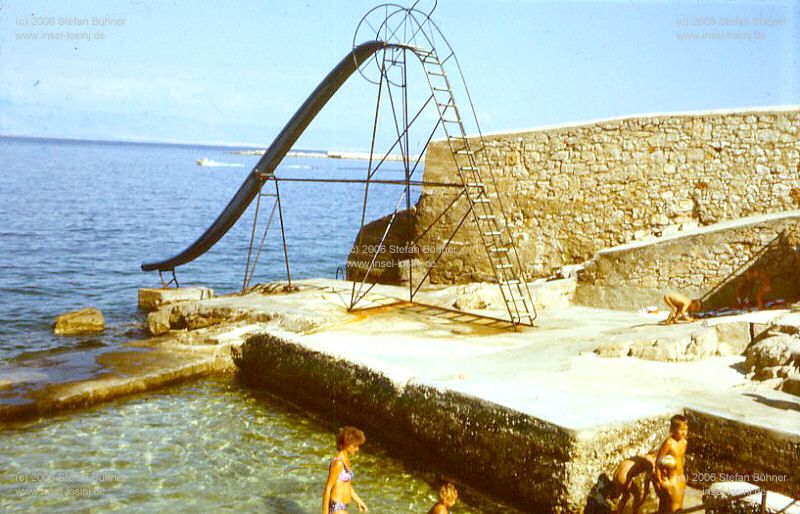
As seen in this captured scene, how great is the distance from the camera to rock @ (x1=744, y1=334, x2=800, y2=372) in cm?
693

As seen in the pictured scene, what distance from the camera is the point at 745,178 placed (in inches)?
467

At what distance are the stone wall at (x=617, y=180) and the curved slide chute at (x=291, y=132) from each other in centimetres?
255

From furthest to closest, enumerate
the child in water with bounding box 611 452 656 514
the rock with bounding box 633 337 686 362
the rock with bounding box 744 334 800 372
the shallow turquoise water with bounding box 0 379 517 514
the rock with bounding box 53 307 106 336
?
1. the rock with bounding box 53 307 106 336
2. the rock with bounding box 633 337 686 362
3. the rock with bounding box 744 334 800 372
4. the shallow turquoise water with bounding box 0 379 517 514
5. the child in water with bounding box 611 452 656 514

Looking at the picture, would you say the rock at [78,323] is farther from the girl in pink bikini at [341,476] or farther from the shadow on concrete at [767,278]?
the shadow on concrete at [767,278]

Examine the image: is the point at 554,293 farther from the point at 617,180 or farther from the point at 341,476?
the point at 341,476

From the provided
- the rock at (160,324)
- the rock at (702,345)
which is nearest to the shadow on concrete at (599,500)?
the rock at (702,345)

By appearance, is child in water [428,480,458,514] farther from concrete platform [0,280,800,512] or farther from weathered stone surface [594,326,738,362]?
weathered stone surface [594,326,738,362]

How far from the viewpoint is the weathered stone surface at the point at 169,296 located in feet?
53.0

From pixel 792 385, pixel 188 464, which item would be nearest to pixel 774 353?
pixel 792 385

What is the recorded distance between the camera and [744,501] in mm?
5148

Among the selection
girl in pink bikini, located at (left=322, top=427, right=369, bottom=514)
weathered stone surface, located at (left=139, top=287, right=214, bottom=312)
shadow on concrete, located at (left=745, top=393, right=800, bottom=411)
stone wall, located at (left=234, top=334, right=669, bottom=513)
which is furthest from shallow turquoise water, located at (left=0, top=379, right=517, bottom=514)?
weathered stone surface, located at (left=139, top=287, right=214, bottom=312)

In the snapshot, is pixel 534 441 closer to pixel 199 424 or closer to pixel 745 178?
pixel 199 424

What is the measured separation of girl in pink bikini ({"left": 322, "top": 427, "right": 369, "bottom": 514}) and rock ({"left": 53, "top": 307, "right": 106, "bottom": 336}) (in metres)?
11.3

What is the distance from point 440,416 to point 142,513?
3.05 m
